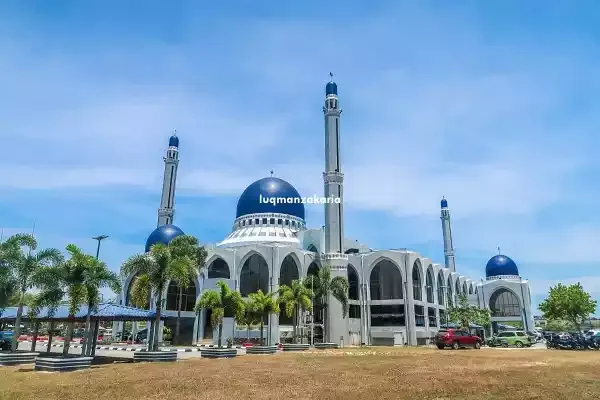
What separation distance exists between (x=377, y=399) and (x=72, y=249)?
66.0 ft

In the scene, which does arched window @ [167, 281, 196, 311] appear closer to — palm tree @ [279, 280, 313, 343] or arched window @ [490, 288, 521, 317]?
palm tree @ [279, 280, 313, 343]

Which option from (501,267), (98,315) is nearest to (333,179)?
(98,315)

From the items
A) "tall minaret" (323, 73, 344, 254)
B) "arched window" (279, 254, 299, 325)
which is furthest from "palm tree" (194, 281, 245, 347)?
"arched window" (279, 254, 299, 325)

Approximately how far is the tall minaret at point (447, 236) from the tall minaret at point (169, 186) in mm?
59578

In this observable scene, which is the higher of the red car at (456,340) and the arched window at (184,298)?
the arched window at (184,298)

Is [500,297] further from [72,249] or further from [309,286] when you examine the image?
[72,249]

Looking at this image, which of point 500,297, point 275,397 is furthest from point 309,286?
point 500,297

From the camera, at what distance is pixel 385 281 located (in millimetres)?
76562

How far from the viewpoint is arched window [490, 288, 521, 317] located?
291 feet

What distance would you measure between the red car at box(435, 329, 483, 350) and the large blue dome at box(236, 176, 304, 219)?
42333 mm

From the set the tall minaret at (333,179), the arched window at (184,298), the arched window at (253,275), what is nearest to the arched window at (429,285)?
the tall minaret at (333,179)

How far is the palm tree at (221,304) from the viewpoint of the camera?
3612 centimetres

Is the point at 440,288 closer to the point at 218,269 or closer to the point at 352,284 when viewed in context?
the point at 352,284

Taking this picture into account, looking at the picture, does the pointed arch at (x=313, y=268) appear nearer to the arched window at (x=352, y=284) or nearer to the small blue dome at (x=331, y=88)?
the arched window at (x=352, y=284)
